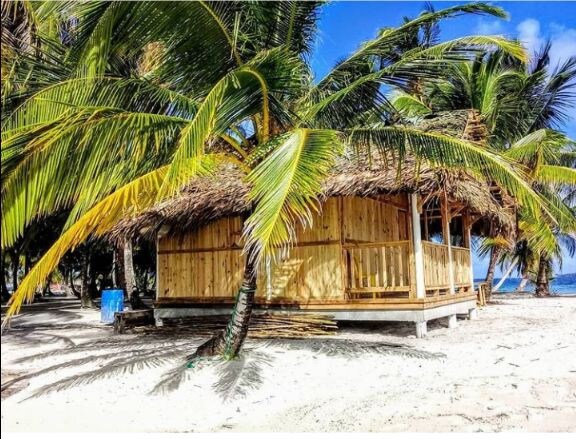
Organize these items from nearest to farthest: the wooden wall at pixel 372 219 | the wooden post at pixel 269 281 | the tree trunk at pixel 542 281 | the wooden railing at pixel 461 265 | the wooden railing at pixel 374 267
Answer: the wooden railing at pixel 374 267 < the wooden post at pixel 269 281 < the wooden wall at pixel 372 219 < the wooden railing at pixel 461 265 < the tree trunk at pixel 542 281

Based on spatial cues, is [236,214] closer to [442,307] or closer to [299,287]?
[299,287]

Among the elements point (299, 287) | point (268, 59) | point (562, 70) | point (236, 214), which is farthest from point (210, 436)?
point (562, 70)

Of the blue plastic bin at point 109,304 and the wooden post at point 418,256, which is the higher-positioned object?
the wooden post at point 418,256

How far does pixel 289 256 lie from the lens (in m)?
9.35

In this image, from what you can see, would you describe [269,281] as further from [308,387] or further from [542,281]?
[542,281]

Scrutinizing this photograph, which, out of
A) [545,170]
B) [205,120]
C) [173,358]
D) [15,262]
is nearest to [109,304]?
[173,358]

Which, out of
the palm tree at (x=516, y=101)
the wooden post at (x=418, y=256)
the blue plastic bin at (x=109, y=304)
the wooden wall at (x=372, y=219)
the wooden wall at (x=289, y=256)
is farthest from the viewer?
the palm tree at (x=516, y=101)

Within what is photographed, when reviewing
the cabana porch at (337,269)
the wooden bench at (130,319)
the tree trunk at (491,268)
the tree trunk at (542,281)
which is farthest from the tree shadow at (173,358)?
the tree trunk at (542,281)

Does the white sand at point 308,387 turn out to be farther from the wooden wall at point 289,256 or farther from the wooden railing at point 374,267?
the wooden wall at point 289,256

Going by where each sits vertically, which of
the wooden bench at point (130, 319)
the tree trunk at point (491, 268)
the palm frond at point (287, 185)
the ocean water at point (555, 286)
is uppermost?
the palm frond at point (287, 185)

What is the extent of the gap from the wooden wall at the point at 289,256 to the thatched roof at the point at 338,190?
1.20 ft

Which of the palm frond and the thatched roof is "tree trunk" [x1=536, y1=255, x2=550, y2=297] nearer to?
the thatched roof

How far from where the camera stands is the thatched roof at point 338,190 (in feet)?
26.9

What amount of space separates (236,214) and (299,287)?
1.75m
